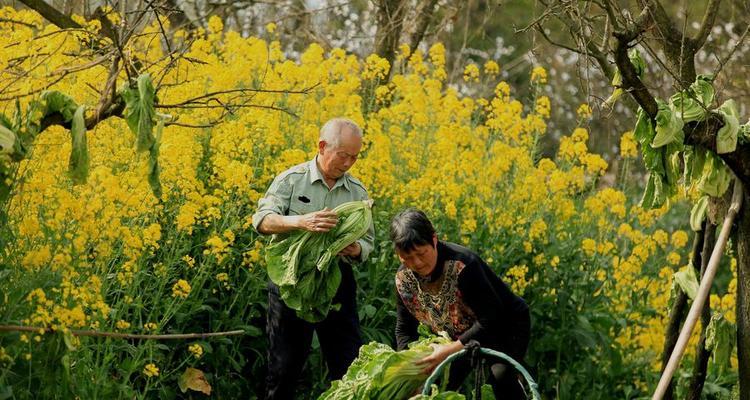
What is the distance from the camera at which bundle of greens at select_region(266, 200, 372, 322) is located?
580cm

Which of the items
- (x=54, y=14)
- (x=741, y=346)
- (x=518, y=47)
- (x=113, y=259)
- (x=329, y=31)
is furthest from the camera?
(x=518, y=47)

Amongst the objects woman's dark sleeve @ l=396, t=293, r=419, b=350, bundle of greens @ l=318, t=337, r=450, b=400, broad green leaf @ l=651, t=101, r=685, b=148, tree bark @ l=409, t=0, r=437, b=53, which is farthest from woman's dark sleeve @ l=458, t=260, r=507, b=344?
tree bark @ l=409, t=0, r=437, b=53

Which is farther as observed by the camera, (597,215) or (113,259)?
(597,215)

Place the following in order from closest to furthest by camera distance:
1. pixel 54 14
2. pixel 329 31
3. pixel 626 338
A: pixel 54 14, pixel 626 338, pixel 329 31

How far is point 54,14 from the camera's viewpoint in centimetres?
807

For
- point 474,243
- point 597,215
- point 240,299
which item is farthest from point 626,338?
point 240,299

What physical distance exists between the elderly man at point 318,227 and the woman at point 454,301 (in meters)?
0.48

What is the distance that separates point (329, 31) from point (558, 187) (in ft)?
24.1

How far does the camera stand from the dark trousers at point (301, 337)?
6.16 m

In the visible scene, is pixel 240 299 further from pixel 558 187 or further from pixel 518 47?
pixel 518 47

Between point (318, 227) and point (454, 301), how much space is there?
0.76 m

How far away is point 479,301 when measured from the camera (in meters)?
5.39

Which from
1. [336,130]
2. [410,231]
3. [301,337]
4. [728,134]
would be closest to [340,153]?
[336,130]

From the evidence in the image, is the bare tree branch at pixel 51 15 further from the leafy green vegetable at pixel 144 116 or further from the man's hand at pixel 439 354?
the man's hand at pixel 439 354
